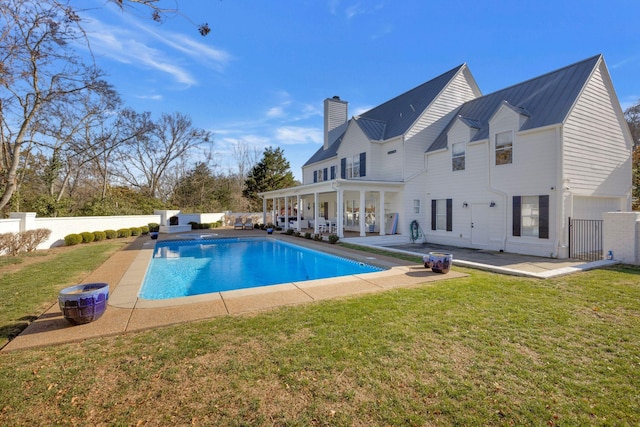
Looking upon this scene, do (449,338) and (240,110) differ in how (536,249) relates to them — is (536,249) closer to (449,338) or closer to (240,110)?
(449,338)

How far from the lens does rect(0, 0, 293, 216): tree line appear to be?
9.02m

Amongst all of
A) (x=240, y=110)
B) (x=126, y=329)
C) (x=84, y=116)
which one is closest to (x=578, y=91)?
(x=126, y=329)

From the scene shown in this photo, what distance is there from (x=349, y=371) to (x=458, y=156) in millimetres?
14284

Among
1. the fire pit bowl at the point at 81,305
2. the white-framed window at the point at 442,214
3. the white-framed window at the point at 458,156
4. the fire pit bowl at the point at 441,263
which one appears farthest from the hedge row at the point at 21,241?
the white-framed window at the point at 458,156

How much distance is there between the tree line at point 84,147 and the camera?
902cm

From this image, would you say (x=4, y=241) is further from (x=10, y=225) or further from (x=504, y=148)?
(x=504, y=148)

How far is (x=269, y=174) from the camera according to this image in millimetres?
33312

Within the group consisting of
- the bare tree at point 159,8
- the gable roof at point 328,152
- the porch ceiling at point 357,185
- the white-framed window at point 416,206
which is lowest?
the white-framed window at point 416,206

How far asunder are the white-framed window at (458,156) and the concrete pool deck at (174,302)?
809 centimetres

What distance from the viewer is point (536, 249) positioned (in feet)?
37.7

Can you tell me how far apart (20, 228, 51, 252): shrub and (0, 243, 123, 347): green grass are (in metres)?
0.77

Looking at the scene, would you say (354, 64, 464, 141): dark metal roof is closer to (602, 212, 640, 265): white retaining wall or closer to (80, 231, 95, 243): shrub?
(602, 212, 640, 265): white retaining wall

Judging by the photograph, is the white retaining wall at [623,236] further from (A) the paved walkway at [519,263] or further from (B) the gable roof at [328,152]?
(B) the gable roof at [328,152]

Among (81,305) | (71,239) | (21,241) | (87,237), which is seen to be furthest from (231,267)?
(87,237)
